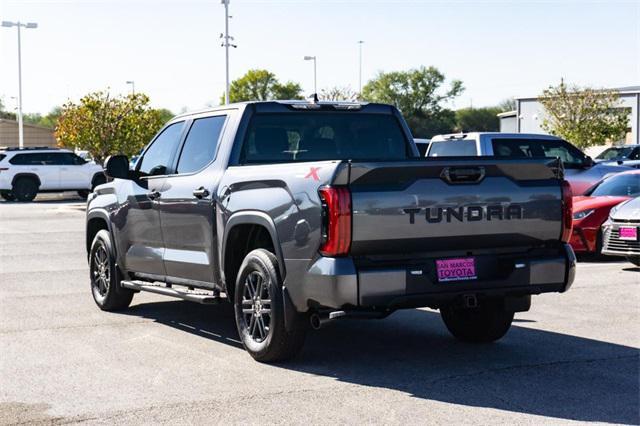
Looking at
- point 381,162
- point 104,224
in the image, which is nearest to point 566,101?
point 104,224

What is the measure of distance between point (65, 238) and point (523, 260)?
1452 centimetres

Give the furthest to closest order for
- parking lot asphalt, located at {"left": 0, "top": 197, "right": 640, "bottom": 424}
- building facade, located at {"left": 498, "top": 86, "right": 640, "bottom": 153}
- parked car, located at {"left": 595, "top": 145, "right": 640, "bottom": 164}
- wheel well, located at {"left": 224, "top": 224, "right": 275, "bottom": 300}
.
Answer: building facade, located at {"left": 498, "top": 86, "right": 640, "bottom": 153} → parked car, located at {"left": 595, "top": 145, "right": 640, "bottom": 164} → wheel well, located at {"left": 224, "top": 224, "right": 275, "bottom": 300} → parking lot asphalt, located at {"left": 0, "top": 197, "right": 640, "bottom": 424}

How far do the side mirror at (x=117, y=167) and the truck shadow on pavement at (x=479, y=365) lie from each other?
1485 millimetres

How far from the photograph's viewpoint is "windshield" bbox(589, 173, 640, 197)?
15.7 m

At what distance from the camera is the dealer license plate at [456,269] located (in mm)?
6996

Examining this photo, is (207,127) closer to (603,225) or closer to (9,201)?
(603,225)

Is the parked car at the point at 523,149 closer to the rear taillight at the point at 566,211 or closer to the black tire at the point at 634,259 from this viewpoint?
the black tire at the point at 634,259

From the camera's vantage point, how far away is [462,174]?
701 cm

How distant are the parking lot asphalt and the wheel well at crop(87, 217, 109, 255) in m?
0.71

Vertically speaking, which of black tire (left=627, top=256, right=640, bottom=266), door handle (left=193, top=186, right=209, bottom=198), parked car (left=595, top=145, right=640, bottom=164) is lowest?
black tire (left=627, top=256, right=640, bottom=266)

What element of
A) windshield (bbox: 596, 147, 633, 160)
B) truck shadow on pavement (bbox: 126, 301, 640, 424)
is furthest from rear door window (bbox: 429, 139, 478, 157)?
windshield (bbox: 596, 147, 633, 160)

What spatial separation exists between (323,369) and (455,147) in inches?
432

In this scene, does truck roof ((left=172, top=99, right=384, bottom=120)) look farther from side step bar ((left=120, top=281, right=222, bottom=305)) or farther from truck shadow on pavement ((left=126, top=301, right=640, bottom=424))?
truck shadow on pavement ((left=126, top=301, right=640, bottom=424))

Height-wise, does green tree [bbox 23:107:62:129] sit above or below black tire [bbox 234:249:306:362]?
above
